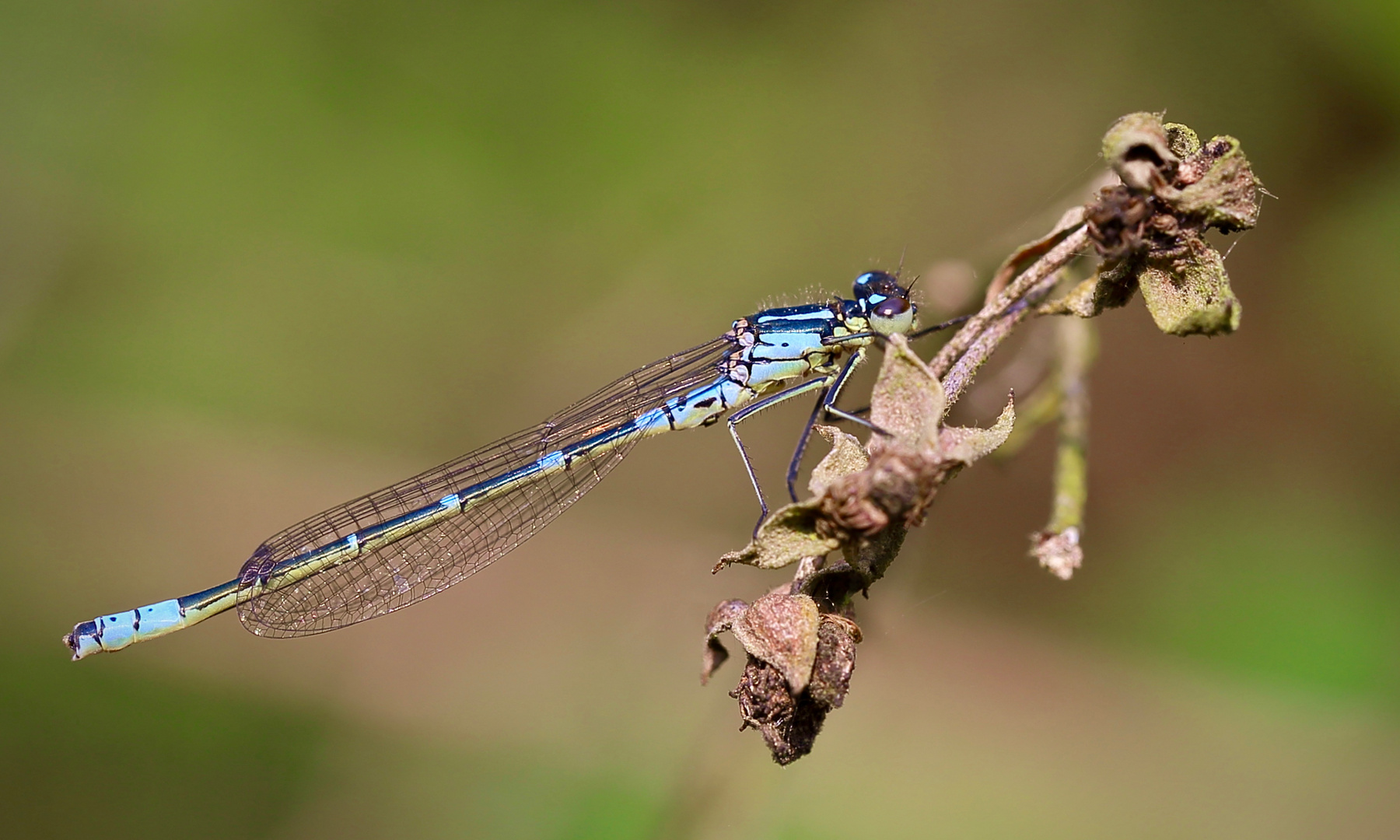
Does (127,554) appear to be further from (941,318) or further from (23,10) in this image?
(941,318)

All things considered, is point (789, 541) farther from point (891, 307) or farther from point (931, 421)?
point (891, 307)

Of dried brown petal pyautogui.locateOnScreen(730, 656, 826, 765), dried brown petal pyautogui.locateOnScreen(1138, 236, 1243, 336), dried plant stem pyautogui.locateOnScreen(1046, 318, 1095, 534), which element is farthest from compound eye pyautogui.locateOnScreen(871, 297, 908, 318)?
dried brown petal pyautogui.locateOnScreen(730, 656, 826, 765)

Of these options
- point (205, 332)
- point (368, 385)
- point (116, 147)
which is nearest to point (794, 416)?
point (368, 385)

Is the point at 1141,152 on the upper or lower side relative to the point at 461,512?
lower

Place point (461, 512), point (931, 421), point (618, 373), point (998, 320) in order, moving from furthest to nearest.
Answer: point (618, 373)
point (461, 512)
point (998, 320)
point (931, 421)

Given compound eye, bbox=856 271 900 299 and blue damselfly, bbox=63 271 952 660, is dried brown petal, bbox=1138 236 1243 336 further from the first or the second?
blue damselfly, bbox=63 271 952 660

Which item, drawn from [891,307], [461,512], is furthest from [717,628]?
[461,512]

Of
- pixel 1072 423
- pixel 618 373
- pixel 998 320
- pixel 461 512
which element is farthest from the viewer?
pixel 618 373
